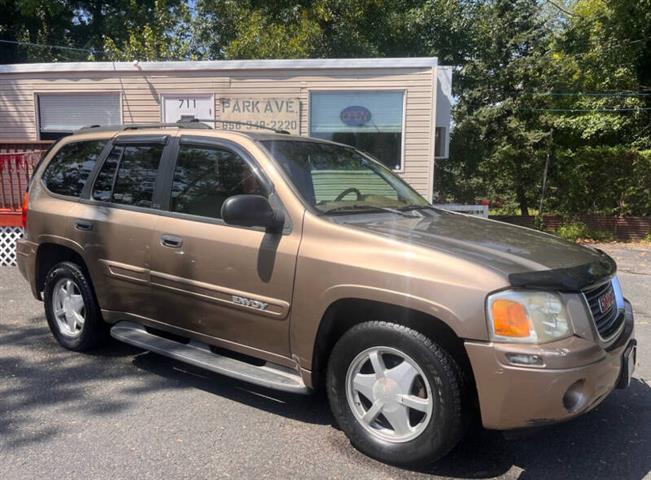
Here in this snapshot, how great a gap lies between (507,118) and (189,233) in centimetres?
1380

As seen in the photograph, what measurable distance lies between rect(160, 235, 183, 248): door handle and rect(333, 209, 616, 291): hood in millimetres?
1161

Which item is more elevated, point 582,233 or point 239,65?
point 239,65

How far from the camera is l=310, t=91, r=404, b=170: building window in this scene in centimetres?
1009

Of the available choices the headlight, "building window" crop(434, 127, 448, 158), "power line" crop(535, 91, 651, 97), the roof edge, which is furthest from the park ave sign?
"power line" crop(535, 91, 651, 97)

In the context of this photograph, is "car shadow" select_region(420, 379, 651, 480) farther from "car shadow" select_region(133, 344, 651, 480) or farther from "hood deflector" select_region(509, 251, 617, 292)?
"hood deflector" select_region(509, 251, 617, 292)

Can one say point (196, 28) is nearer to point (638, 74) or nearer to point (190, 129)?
point (638, 74)

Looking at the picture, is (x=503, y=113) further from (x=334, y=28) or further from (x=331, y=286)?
(x=331, y=286)

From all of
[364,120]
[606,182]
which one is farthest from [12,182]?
[606,182]

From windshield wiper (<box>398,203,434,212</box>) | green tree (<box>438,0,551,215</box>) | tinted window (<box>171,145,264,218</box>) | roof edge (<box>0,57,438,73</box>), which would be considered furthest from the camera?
green tree (<box>438,0,551,215</box>)

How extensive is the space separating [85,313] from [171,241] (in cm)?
129

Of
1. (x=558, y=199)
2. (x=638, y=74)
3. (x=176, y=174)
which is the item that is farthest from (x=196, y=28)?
(x=176, y=174)

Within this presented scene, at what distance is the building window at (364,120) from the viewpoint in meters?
10.1

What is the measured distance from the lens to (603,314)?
3023 millimetres

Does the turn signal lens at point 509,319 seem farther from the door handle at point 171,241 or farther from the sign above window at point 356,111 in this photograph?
the sign above window at point 356,111
